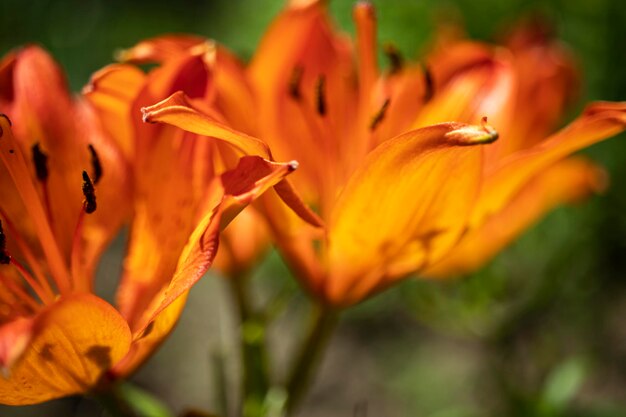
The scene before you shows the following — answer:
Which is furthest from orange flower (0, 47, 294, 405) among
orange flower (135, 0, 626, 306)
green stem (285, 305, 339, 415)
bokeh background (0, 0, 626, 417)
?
bokeh background (0, 0, 626, 417)

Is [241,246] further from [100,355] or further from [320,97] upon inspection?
[100,355]

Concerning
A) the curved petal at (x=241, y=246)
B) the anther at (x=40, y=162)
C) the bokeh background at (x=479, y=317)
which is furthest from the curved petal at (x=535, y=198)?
the anther at (x=40, y=162)

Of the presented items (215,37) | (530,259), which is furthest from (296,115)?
(215,37)

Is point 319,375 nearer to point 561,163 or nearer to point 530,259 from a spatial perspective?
point 530,259

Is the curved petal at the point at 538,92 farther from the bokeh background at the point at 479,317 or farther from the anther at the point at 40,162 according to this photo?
the anther at the point at 40,162

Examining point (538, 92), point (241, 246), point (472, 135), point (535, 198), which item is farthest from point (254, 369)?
point (538, 92)
